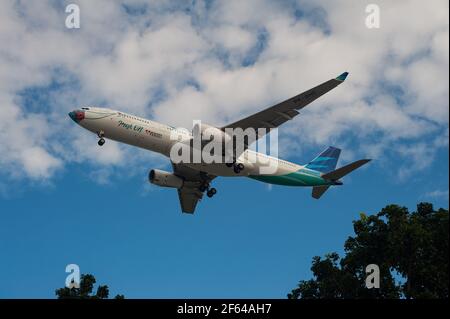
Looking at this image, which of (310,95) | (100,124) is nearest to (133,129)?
(100,124)

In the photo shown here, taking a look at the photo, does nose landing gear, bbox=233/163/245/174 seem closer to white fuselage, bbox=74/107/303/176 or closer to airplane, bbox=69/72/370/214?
airplane, bbox=69/72/370/214

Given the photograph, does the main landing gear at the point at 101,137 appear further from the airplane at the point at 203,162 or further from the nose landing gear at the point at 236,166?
the nose landing gear at the point at 236,166

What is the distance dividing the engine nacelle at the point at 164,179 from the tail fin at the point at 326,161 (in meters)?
13.1

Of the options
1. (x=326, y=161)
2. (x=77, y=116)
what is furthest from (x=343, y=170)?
(x=77, y=116)

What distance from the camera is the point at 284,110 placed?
157 ft

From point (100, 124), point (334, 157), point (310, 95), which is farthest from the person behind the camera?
point (334, 157)

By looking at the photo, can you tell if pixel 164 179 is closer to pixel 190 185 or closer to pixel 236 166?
pixel 190 185

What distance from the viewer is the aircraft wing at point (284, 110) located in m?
44.4

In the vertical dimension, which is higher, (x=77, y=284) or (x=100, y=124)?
(x=100, y=124)

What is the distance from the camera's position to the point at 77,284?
55781mm
